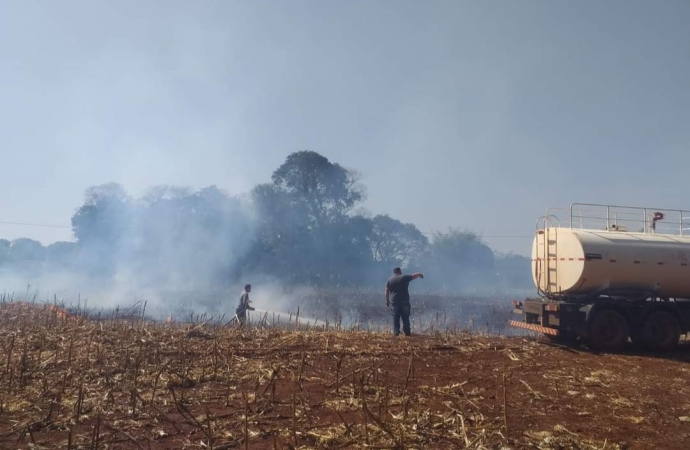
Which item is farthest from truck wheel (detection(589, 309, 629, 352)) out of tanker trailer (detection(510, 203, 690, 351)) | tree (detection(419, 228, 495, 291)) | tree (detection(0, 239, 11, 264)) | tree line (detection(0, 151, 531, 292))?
tree (detection(0, 239, 11, 264))

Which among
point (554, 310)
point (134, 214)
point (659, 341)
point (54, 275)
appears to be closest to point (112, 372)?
point (554, 310)

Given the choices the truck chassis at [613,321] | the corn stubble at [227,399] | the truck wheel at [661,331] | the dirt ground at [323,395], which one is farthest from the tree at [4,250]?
the truck wheel at [661,331]

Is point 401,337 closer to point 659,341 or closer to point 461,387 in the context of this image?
point 461,387

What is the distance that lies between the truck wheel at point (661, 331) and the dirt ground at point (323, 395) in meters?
0.70

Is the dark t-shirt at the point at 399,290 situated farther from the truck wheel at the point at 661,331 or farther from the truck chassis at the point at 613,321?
the truck wheel at the point at 661,331

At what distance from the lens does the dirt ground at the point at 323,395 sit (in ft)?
18.3

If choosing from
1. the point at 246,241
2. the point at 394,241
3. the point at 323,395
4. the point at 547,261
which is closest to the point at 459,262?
the point at 394,241

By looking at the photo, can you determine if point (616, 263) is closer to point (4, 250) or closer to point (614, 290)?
point (614, 290)

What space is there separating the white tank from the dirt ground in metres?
1.83

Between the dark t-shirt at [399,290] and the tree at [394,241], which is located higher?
the tree at [394,241]

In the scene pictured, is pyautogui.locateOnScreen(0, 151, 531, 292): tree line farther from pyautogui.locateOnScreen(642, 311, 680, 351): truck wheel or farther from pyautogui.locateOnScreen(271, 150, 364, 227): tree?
pyautogui.locateOnScreen(642, 311, 680, 351): truck wheel

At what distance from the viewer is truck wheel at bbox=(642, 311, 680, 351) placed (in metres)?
12.9

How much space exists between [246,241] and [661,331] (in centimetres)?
3248

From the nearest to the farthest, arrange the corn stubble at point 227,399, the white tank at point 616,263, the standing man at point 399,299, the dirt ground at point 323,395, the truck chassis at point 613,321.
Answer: the corn stubble at point 227,399 → the dirt ground at point 323,395 → the truck chassis at point 613,321 → the white tank at point 616,263 → the standing man at point 399,299
